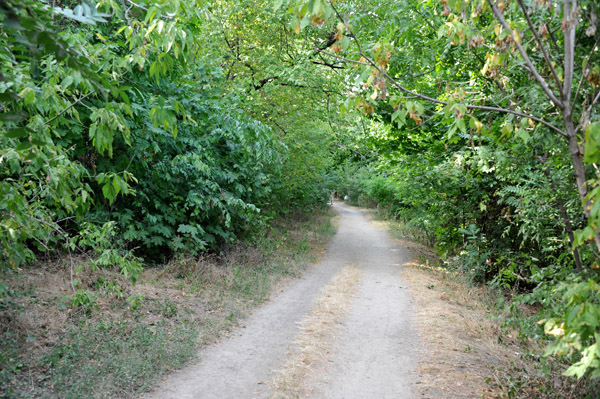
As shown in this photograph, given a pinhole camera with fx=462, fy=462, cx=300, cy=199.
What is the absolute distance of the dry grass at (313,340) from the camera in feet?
17.7

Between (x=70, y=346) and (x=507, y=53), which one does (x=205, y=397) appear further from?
(x=507, y=53)

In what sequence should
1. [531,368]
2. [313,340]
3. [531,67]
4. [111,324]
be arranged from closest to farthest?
[531,67] → [531,368] → [111,324] → [313,340]

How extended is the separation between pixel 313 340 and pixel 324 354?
0.59m

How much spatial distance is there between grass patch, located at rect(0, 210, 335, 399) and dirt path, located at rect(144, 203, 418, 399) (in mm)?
354

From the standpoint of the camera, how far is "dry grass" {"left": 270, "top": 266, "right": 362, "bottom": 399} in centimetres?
539

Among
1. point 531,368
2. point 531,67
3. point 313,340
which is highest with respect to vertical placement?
point 531,67

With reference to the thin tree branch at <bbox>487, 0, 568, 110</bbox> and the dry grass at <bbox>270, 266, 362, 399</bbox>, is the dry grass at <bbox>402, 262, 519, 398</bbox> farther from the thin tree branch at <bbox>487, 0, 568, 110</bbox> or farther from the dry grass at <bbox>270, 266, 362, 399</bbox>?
the thin tree branch at <bbox>487, 0, 568, 110</bbox>

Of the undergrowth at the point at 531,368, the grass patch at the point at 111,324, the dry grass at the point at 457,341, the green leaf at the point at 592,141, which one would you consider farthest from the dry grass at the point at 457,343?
the green leaf at the point at 592,141

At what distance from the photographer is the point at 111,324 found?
6.40m

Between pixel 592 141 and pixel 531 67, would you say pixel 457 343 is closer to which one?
pixel 531 67

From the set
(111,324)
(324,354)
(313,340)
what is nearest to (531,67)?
(324,354)

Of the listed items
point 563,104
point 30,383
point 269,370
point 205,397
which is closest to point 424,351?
point 269,370

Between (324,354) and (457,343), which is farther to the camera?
(457,343)

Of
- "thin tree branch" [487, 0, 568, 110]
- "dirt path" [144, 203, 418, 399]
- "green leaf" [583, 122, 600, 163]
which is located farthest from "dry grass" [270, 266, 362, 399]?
"green leaf" [583, 122, 600, 163]
